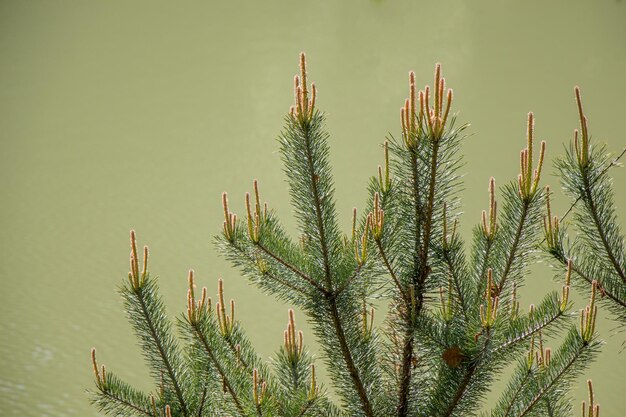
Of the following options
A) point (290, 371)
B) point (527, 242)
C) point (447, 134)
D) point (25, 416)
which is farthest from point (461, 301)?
point (25, 416)

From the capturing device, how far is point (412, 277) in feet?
3.05

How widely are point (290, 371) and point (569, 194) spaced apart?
0.53 metres

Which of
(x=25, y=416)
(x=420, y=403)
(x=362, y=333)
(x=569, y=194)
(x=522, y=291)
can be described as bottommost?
(x=420, y=403)

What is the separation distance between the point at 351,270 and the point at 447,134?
22 centimetres

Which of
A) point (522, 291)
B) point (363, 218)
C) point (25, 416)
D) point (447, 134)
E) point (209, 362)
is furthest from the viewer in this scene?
point (522, 291)

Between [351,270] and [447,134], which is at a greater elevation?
[447,134]

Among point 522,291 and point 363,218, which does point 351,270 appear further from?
point 522,291

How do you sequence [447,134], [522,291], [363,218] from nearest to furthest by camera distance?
1. [447,134]
2. [363,218]
3. [522,291]

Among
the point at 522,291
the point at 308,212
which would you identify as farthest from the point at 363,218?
the point at 522,291

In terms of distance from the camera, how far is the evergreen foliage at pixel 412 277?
2.81 ft

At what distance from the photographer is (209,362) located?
1.06 meters

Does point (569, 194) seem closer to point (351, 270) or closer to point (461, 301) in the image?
point (461, 301)

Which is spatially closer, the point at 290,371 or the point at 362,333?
the point at 362,333

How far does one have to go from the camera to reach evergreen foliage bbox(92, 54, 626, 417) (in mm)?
855
